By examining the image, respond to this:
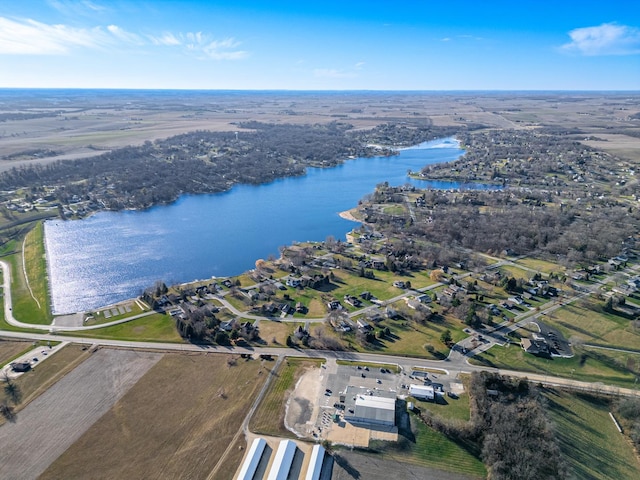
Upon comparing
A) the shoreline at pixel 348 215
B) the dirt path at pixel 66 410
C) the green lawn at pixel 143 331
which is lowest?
the dirt path at pixel 66 410

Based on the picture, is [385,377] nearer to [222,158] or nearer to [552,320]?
[552,320]

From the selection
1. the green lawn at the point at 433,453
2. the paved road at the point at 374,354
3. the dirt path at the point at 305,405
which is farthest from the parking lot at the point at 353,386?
the green lawn at the point at 433,453

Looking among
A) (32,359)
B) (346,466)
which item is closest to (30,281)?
(32,359)

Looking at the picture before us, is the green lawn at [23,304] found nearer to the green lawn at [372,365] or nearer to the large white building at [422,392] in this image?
the green lawn at [372,365]

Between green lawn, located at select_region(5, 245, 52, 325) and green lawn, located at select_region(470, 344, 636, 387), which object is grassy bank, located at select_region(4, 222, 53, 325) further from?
green lawn, located at select_region(470, 344, 636, 387)

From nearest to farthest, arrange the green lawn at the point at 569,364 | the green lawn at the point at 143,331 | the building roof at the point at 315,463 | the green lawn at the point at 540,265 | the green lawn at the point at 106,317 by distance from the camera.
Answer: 1. the building roof at the point at 315,463
2. the green lawn at the point at 569,364
3. the green lawn at the point at 143,331
4. the green lawn at the point at 106,317
5. the green lawn at the point at 540,265

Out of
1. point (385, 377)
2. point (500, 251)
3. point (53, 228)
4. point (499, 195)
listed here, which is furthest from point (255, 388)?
point (499, 195)

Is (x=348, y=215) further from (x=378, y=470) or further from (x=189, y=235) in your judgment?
(x=378, y=470)
